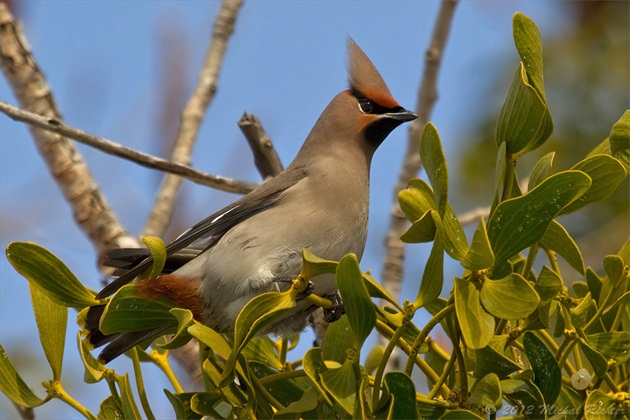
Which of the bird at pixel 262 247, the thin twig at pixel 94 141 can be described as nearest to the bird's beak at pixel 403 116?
the bird at pixel 262 247

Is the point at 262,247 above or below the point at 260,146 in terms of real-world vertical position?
below

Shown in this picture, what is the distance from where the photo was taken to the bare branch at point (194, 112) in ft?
11.5

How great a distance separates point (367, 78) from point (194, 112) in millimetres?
812

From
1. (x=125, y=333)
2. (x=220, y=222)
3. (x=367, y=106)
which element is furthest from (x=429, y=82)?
(x=125, y=333)

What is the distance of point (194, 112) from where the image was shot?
3.65 metres

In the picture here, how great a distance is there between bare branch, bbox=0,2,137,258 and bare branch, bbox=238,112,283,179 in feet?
1.97

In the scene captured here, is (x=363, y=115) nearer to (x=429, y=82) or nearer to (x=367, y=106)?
(x=367, y=106)

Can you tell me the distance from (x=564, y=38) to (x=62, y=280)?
343cm

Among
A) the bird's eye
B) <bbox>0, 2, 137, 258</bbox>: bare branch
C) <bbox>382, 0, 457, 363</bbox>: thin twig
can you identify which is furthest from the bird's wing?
<bbox>0, 2, 137, 258</bbox>: bare branch

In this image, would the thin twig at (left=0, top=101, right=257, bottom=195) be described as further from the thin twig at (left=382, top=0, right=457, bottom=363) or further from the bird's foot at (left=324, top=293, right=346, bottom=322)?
the thin twig at (left=382, top=0, right=457, bottom=363)

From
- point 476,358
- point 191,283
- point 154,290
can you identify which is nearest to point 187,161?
point 191,283

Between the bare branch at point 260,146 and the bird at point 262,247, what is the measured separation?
0.82 ft

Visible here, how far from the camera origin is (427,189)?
1771 millimetres

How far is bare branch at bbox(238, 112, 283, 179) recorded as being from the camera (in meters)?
3.22
